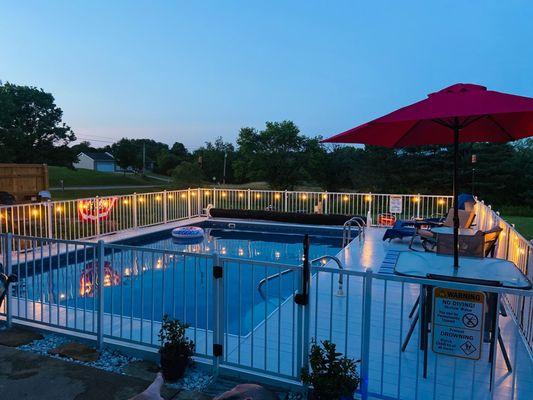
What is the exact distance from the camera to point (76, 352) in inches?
147

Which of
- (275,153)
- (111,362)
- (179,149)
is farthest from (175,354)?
(179,149)

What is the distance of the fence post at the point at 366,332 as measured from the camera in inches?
108

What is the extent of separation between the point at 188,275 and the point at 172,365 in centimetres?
459

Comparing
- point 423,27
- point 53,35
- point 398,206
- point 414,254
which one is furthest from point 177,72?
point 414,254

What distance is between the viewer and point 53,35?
16.9 meters

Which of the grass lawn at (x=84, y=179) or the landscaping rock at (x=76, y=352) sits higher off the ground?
the grass lawn at (x=84, y=179)

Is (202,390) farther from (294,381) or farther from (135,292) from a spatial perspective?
(135,292)

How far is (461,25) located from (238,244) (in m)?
17.2

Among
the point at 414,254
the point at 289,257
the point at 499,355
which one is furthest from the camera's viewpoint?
the point at 289,257

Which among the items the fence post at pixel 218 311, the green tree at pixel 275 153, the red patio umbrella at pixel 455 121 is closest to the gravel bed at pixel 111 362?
the fence post at pixel 218 311

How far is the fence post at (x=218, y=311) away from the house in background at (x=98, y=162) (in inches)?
2784

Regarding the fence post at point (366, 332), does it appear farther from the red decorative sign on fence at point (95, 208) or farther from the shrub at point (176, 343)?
the red decorative sign on fence at point (95, 208)

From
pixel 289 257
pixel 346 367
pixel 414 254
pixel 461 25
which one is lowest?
pixel 289 257

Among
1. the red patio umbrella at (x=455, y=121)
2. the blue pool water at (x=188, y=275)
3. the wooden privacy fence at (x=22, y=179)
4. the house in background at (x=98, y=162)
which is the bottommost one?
the blue pool water at (x=188, y=275)
